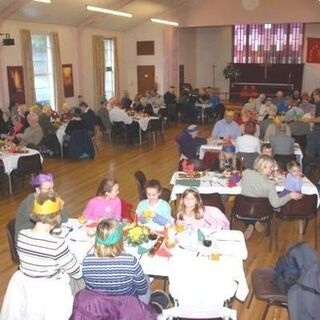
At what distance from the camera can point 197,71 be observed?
22.8 meters

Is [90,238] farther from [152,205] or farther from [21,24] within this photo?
[21,24]

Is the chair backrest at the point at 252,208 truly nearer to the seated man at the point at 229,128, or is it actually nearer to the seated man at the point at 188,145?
the seated man at the point at 188,145

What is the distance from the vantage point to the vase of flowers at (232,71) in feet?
71.2

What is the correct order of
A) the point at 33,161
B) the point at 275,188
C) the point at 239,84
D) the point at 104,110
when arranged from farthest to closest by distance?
the point at 239,84 → the point at 104,110 → the point at 33,161 → the point at 275,188

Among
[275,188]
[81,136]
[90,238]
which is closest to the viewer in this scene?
[90,238]

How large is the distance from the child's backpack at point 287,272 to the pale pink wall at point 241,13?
14.0 m

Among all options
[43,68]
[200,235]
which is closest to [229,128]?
[200,235]

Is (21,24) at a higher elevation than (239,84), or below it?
higher

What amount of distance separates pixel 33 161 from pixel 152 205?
13.2ft

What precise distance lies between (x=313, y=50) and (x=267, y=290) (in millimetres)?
18459

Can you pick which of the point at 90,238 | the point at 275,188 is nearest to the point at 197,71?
the point at 275,188

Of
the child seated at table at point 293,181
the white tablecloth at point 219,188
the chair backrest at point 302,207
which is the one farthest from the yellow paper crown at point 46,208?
the child seated at table at point 293,181

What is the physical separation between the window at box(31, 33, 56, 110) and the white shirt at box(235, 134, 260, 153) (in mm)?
8534

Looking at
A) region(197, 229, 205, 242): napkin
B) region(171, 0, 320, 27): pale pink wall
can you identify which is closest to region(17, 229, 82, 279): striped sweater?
region(197, 229, 205, 242): napkin
